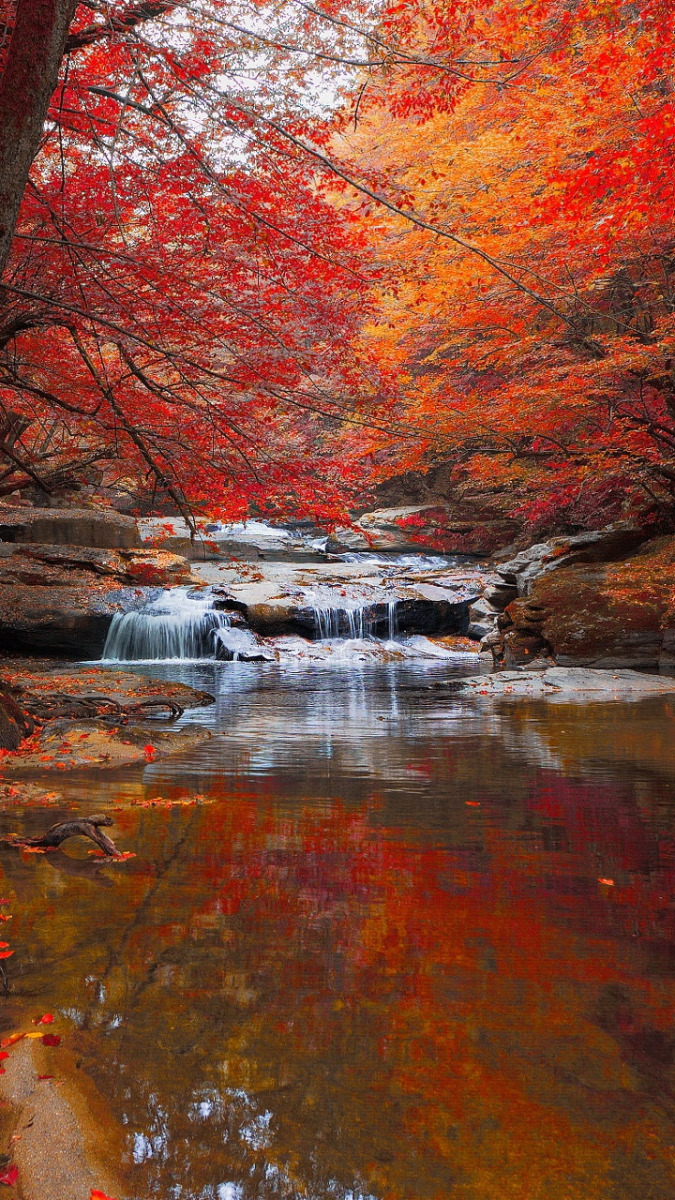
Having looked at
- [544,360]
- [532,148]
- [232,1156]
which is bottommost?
[232,1156]

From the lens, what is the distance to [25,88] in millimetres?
3049

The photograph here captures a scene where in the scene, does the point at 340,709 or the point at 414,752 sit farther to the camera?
the point at 340,709

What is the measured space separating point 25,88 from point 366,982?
3594 mm

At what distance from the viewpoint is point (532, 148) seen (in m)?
10.7

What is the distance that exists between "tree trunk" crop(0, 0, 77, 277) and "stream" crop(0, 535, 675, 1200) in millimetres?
2772

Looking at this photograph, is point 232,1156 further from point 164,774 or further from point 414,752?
point 414,752

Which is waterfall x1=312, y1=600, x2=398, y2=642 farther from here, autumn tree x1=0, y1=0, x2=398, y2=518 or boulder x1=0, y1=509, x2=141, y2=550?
autumn tree x1=0, y1=0, x2=398, y2=518

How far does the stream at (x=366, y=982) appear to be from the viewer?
177cm

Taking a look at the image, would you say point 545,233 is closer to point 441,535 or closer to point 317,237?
point 317,237

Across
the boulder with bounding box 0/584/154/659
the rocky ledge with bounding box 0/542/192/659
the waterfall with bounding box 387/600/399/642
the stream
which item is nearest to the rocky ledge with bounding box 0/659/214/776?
the stream

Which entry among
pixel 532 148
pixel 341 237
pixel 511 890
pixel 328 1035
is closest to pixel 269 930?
pixel 328 1035

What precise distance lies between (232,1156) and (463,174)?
1275 centimetres

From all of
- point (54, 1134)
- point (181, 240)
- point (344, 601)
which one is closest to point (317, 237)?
point (181, 240)

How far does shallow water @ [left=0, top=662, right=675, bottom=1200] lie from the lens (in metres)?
1.77
